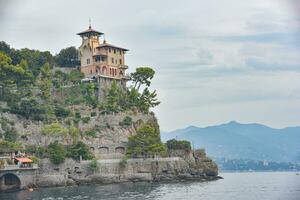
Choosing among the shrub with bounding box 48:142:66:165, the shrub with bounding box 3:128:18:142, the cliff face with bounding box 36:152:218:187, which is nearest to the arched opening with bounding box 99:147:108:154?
the cliff face with bounding box 36:152:218:187

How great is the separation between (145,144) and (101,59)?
74.3 ft

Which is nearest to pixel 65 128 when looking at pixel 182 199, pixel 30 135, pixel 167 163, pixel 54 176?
pixel 30 135

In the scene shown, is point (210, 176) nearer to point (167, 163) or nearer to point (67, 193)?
point (167, 163)

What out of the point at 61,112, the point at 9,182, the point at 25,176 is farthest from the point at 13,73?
the point at 25,176

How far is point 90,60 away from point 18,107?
20132 millimetres

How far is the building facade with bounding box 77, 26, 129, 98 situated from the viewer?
95.4 m

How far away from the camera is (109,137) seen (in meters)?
83.1

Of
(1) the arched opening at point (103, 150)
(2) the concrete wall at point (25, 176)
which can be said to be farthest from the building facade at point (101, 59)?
(2) the concrete wall at point (25, 176)

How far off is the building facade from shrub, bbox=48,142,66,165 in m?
22.8

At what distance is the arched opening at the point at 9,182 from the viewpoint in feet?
222

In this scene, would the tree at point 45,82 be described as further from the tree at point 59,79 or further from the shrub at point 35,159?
the shrub at point 35,159

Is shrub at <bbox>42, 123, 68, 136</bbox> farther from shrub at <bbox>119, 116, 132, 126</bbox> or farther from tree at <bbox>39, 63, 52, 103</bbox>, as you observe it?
shrub at <bbox>119, 116, 132, 126</bbox>

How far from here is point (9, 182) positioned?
228 ft

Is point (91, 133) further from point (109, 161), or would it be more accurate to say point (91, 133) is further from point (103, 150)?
point (109, 161)
